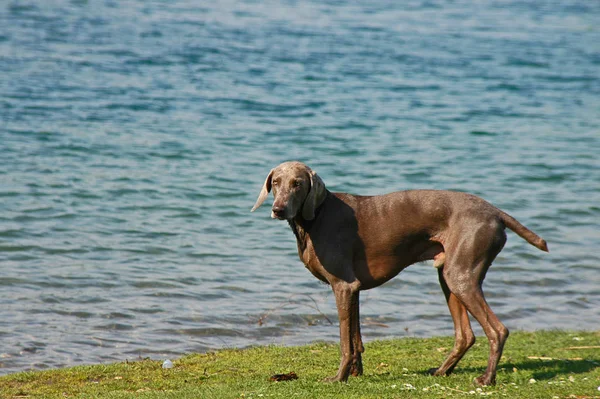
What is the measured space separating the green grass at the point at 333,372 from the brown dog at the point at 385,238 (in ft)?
1.17

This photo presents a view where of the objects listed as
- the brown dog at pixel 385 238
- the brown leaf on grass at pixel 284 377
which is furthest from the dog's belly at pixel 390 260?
the brown leaf on grass at pixel 284 377

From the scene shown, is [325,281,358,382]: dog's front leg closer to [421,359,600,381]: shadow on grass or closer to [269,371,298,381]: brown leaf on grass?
[269,371,298,381]: brown leaf on grass

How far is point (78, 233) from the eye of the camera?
555 inches

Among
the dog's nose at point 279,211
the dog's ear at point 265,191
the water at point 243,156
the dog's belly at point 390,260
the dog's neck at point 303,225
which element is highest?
the dog's ear at point 265,191

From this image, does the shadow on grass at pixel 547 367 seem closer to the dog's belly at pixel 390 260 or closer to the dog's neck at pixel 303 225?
the dog's belly at pixel 390 260

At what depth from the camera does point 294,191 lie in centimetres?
755

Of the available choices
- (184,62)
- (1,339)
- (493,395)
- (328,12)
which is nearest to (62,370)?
(1,339)

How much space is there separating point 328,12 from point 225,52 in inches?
468

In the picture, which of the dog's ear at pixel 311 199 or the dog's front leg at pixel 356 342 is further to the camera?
the dog's front leg at pixel 356 342

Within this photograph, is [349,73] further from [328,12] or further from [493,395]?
[493,395]

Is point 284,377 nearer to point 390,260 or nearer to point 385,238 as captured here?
point 390,260

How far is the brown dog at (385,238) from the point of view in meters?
7.57

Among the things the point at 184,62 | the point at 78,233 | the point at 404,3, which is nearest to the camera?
the point at 78,233

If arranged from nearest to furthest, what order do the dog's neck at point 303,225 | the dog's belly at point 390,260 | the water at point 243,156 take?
the dog's neck at point 303,225
the dog's belly at point 390,260
the water at point 243,156
